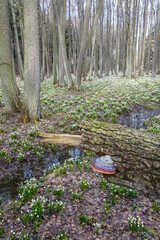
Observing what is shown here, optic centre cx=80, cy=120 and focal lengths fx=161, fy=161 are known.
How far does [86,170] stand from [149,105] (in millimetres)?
7605

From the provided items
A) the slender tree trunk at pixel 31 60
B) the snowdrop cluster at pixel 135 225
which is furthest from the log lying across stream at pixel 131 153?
the slender tree trunk at pixel 31 60

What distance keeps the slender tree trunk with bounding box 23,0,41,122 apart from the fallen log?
3647mm

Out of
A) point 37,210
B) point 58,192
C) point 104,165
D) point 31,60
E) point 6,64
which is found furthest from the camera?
point 6,64

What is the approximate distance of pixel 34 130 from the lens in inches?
240

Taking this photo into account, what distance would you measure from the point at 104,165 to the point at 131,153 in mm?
444

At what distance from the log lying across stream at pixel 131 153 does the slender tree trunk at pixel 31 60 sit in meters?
4.55

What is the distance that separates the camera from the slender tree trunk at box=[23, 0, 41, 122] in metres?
5.93

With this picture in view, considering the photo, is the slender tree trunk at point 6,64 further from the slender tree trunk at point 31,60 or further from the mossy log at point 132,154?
the mossy log at point 132,154

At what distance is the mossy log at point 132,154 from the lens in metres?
2.30

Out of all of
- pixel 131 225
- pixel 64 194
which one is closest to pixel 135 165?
pixel 131 225

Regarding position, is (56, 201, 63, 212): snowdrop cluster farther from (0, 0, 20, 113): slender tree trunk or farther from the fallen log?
(0, 0, 20, 113): slender tree trunk

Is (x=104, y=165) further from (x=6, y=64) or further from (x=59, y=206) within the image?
(x=6, y=64)

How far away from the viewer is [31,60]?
6305 mm

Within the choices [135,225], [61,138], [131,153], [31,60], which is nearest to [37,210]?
A: [61,138]
